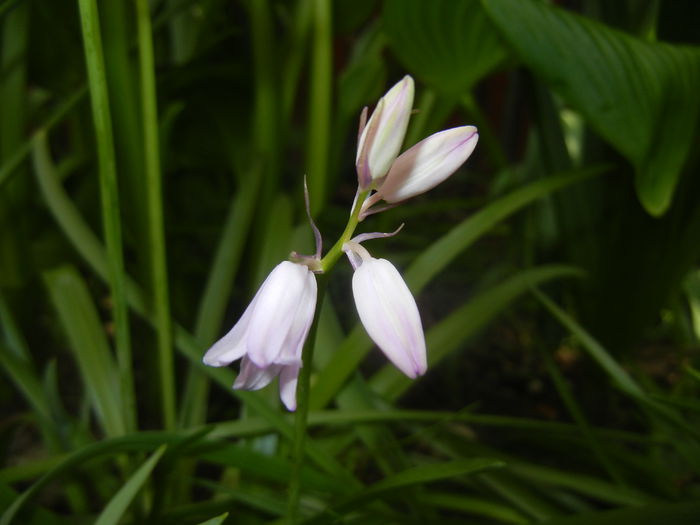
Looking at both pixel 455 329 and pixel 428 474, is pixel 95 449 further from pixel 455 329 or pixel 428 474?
pixel 455 329

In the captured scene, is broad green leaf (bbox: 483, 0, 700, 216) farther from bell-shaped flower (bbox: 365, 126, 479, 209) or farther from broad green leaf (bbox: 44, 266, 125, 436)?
broad green leaf (bbox: 44, 266, 125, 436)

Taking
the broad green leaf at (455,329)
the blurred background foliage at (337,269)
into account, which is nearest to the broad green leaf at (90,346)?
the blurred background foliage at (337,269)

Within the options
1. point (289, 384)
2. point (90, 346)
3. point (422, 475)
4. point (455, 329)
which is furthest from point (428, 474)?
point (90, 346)

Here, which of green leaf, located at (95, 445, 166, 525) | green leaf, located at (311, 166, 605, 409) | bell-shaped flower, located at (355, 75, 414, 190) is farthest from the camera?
green leaf, located at (311, 166, 605, 409)

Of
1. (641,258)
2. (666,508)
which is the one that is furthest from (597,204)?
(666,508)

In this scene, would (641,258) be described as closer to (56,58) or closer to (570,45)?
(570,45)

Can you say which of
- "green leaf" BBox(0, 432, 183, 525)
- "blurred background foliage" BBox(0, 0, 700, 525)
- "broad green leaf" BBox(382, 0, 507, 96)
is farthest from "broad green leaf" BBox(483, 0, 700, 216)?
"green leaf" BBox(0, 432, 183, 525)
